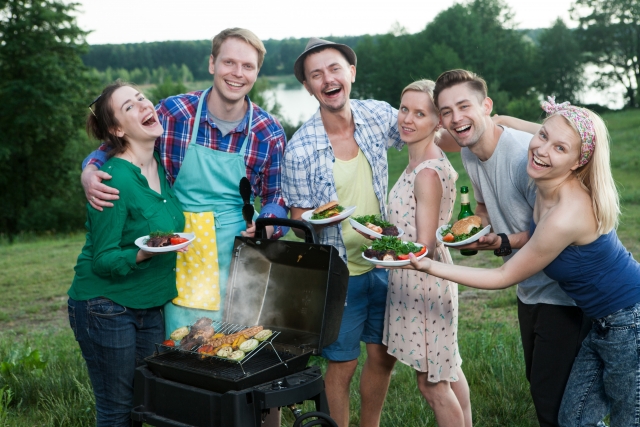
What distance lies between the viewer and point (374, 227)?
121 inches

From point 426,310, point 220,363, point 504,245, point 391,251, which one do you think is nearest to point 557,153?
point 504,245

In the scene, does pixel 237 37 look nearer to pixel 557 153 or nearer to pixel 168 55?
pixel 557 153

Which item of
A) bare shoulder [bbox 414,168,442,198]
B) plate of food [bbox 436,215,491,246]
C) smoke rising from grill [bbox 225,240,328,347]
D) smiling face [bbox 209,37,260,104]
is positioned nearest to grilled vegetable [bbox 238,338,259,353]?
smoke rising from grill [bbox 225,240,328,347]

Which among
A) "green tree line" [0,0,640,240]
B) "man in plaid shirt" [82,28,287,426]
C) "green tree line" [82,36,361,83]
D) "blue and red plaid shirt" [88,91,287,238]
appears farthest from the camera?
"green tree line" [82,36,361,83]

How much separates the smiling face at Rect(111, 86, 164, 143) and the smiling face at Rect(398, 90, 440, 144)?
4.20 feet

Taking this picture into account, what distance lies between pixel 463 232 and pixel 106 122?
185 centimetres

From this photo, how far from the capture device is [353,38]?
7644 cm

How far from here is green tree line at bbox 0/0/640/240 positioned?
28.4 metres

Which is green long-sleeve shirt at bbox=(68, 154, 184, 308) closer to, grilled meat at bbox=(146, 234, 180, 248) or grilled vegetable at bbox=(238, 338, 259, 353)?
grilled meat at bbox=(146, 234, 180, 248)

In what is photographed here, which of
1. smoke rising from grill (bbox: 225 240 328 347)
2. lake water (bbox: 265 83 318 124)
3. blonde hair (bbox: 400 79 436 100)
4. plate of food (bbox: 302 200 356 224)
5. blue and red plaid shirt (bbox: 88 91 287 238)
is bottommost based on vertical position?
lake water (bbox: 265 83 318 124)

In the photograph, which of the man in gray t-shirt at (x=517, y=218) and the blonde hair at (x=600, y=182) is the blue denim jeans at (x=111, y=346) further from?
the blonde hair at (x=600, y=182)

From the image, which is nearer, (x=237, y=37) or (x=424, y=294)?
(x=424, y=294)

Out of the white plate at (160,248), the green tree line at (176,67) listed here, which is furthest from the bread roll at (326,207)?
the green tree line at (176,67)

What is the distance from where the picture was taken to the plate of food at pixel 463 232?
9.59ft
